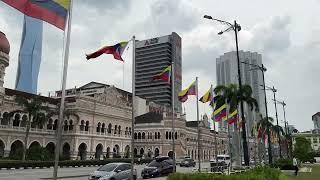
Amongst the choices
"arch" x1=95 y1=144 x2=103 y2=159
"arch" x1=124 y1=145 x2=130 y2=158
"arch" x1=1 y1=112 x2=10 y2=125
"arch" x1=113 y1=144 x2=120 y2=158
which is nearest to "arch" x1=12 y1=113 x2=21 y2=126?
"arch" x1=1 y1=112 x2=10 y2=125

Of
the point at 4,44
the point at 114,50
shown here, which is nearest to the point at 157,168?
the point at 114,50

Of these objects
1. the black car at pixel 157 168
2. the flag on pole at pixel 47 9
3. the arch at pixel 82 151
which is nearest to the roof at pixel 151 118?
the arch at pixel 82 151

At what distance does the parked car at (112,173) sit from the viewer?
21.6 meters

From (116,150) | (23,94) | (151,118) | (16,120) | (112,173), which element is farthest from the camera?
(151,118)

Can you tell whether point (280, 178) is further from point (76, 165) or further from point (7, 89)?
point (7, 89)

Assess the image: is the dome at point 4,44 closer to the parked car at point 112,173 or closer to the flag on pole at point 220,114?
the flag on pole at point 220,114

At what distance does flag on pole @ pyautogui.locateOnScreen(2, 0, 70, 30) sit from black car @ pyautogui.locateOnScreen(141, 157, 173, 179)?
20393mm

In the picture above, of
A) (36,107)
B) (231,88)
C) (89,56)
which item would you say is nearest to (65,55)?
(89,56)

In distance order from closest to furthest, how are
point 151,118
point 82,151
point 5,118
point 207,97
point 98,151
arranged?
point 207,97, point 5,118, point 82,151, point 98,151, point 151,118

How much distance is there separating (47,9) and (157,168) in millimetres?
21933

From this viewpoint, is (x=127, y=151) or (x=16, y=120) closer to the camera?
(x=16, y=120)

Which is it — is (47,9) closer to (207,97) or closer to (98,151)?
(207,97)

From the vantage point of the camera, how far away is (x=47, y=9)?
1290cm

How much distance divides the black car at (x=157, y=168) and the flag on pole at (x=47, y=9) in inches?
803
